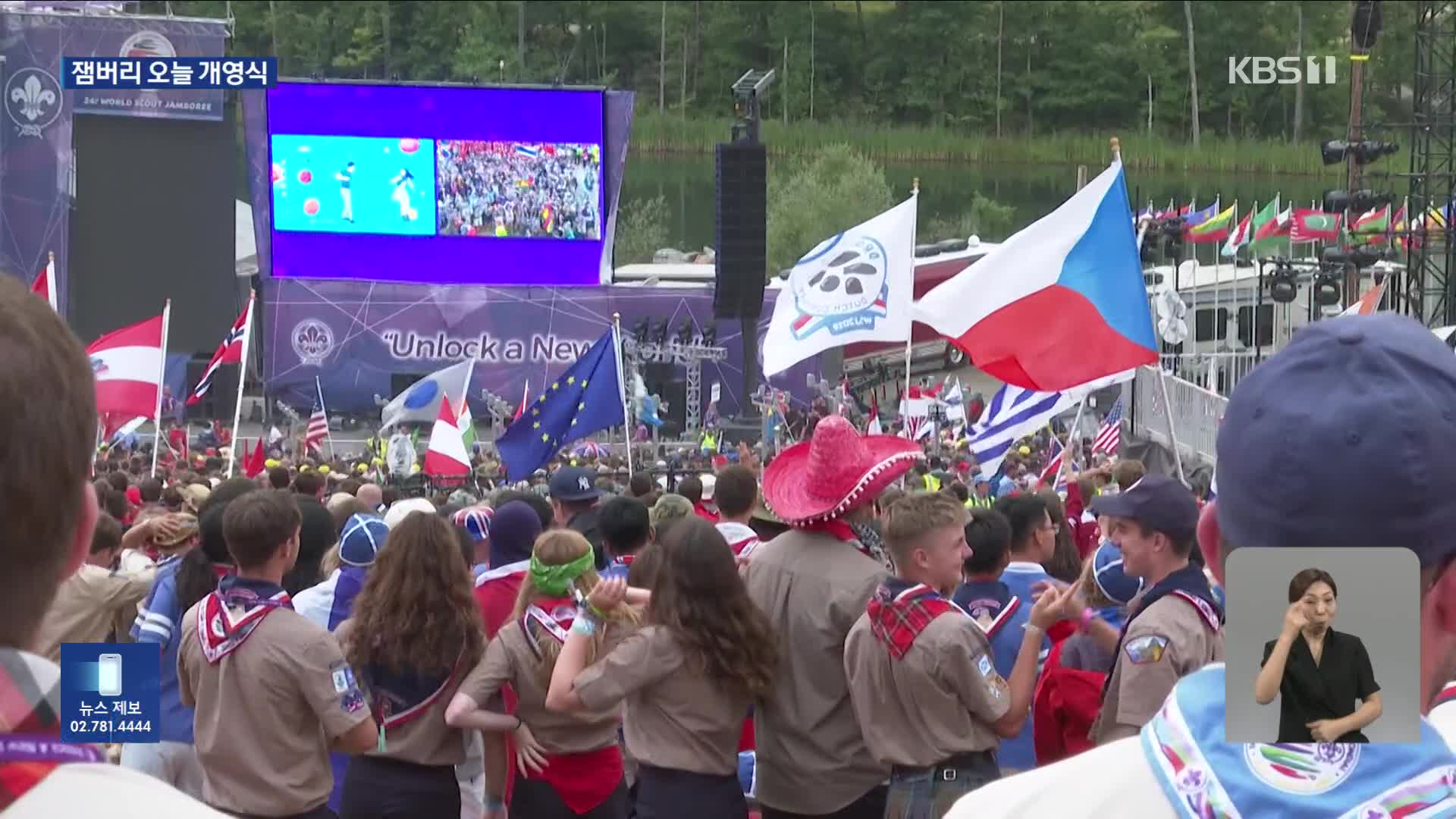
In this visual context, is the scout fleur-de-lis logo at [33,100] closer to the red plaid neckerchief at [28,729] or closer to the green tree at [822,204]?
the green tree at [822,204]

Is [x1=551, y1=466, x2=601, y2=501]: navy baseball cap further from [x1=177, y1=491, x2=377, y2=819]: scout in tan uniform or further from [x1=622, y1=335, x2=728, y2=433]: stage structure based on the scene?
[x1=622, y1=335, x2=728, y2=433]: stage structure

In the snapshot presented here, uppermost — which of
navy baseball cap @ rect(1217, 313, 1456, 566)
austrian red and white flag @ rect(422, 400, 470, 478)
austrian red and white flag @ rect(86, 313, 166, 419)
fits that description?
navy baseball cap @ rect(1217, 313, 1456, 566)

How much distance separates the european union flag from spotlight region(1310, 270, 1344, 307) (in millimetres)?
9547

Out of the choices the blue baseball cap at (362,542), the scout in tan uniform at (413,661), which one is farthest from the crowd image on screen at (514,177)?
the scout in tan uniform at (413,661)

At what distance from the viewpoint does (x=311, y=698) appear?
194 inches

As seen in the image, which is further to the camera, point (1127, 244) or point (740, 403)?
point (740, 403)

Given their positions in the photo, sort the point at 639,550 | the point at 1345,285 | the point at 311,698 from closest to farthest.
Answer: the point at 311,698 < the point at 639,550 < the point at 1345,285

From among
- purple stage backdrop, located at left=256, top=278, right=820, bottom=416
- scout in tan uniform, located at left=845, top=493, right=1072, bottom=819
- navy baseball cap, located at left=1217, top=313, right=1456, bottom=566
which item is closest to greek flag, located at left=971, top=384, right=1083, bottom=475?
scout in tan uniform, located at left=845, top=493, right=1072, bottom=819

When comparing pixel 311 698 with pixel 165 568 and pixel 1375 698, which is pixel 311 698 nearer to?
pixel 165 568

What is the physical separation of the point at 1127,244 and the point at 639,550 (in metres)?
4.49

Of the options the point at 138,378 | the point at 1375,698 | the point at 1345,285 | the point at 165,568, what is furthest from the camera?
the point at 1345,285

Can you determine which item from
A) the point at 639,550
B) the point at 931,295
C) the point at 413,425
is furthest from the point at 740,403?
the point at 639,550

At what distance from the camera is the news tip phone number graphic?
34.5 meters

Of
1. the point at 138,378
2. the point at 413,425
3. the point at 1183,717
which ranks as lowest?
the point at 413,425
